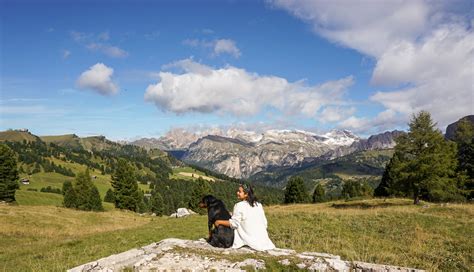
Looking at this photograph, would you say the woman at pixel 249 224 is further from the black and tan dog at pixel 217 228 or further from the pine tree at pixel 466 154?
the pine tree at pixel 466 154

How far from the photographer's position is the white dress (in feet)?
38.5

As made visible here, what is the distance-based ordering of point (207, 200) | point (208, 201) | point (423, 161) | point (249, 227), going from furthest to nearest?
point (423, 161), point (207, 200), point (208, 201), point (249, 227)

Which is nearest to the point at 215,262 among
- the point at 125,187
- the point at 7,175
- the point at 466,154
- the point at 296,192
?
the point at 466,154

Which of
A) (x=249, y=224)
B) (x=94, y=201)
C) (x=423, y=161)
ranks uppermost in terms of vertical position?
(x=423, y=161)

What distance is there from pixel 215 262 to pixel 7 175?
261 feet

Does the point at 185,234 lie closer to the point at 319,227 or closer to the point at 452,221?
the point at 319,227

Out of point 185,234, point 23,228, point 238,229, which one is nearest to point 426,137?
point 185,234

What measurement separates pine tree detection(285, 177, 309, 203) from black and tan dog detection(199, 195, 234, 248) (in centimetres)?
8100

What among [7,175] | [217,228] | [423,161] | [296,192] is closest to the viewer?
[217,228]

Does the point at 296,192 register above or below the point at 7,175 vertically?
below

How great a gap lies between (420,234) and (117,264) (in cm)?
1818

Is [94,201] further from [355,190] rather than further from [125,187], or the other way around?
[355,190]

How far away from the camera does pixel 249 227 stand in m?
11.8

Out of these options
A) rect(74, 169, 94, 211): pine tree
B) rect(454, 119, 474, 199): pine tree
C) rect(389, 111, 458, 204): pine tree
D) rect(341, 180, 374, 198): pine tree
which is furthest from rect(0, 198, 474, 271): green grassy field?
rect(341, 180, 374, 198): pine tree
